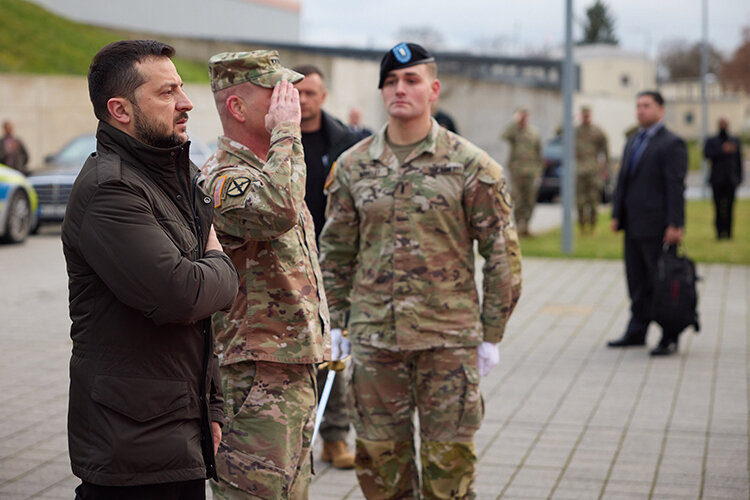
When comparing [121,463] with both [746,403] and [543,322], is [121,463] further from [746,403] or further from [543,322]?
[543,322]

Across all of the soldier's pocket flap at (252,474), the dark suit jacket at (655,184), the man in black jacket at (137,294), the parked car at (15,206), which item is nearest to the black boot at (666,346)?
the dark suit jacket at (655,184)

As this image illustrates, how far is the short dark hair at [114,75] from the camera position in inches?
109

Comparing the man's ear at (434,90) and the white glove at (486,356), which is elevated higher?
the man's ear at (434,90)

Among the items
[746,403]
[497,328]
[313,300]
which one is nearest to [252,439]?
[313,300]

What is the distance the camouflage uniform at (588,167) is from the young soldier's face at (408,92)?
1458 cm

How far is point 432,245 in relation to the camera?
441cm

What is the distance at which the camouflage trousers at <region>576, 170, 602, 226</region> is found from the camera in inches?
733

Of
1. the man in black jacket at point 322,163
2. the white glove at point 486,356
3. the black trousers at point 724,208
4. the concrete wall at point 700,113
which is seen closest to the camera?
the white glove at point 486,356

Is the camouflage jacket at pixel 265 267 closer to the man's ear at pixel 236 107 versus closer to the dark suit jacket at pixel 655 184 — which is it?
the man's ear at pixel 236 107

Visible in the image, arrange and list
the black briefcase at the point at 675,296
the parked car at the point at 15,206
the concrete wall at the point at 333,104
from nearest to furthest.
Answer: the black briefcase at the point at 675,296 → the parked car at the point at 15,206 → the concrete wall at the point at 333,104

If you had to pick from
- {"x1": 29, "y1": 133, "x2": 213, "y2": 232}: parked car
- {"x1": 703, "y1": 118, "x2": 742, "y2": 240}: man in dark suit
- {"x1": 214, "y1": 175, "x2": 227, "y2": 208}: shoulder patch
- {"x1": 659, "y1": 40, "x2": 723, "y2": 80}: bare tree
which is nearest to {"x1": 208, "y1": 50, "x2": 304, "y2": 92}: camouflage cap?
{"x1": 214, "y1": 175, "x2": 227, "y2": 208}: shoulder patch

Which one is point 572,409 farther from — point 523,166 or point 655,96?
point 523,166

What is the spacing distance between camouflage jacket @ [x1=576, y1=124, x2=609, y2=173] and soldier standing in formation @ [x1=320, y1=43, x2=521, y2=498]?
14.6 metres

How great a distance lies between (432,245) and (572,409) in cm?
305
